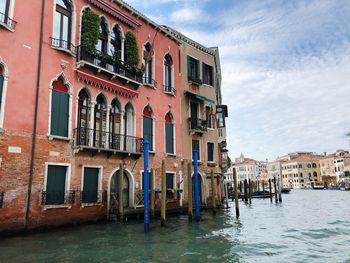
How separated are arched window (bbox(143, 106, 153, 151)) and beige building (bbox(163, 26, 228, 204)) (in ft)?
8.05

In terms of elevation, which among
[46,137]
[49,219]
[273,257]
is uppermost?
[46,137]

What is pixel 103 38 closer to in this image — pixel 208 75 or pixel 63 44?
pixel 63 44

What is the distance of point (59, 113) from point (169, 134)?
6.12 meters

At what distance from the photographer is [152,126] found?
15055mm

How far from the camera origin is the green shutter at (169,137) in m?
15.9

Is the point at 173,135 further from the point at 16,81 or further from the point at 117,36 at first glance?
the point at 16,81

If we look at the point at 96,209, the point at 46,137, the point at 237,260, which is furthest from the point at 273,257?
the point at 46,137

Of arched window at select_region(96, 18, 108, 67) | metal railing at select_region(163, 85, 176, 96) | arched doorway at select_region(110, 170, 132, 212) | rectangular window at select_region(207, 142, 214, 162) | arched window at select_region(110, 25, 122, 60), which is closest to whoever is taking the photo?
arched doorway at select_region(110, 170, 132, 212)

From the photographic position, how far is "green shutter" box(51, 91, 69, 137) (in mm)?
11023

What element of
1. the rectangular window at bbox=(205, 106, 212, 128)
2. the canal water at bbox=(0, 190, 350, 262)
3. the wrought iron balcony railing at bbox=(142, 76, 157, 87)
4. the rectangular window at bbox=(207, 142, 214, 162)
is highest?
the wrought iron balcony railing at bbox=(142, 76, 157, 87)

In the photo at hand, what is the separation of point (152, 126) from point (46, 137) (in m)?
5.38

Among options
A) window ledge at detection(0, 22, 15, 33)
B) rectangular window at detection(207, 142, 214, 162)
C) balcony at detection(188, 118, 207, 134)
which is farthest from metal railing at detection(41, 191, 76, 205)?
rectangular window at detection(207, 142, 214, 162)

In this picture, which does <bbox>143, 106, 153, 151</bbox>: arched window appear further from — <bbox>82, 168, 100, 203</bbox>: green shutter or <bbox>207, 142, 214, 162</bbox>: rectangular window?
<bbox>207, 142, 214, 162</bbox>: rectangular window

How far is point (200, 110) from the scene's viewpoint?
61.0 ft
